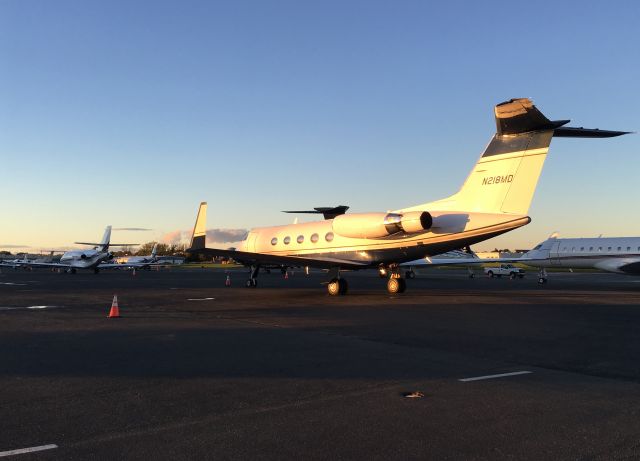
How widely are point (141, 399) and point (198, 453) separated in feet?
6.00

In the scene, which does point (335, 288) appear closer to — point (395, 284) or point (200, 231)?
point (395, 284)

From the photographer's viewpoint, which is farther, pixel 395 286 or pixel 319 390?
pixel 395 286

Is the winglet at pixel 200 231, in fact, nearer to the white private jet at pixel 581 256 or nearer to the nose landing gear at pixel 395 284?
the nose landing gear at pixel 395 284

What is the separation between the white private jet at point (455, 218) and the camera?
16281 mm

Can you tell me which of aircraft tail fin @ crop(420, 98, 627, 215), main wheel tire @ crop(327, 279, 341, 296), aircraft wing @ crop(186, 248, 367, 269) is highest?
aircraft tail fin @ crop(420, 98, 627, 215)

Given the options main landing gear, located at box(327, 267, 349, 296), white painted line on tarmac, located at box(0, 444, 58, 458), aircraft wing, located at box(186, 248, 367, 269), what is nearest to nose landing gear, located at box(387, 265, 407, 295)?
aircraft wing, located at box(186, 248, 367, 269)

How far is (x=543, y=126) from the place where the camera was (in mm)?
16000

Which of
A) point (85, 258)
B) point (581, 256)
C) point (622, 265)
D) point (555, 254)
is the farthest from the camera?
point (85, 258)

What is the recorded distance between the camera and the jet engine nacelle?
693 inches

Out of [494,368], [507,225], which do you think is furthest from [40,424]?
[507,225]

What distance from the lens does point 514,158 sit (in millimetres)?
16641

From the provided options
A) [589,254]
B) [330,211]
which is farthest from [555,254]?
[330,211]

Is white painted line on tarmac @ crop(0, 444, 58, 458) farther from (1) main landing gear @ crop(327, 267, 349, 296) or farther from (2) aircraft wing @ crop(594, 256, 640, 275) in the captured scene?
(2) aircraft wing @ crop(594, 256, 640, 275)

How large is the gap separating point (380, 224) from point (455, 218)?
2.57 meters
